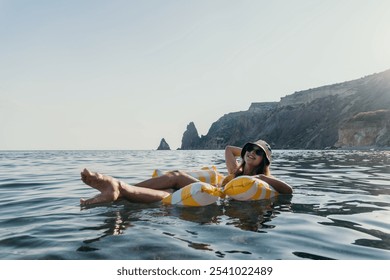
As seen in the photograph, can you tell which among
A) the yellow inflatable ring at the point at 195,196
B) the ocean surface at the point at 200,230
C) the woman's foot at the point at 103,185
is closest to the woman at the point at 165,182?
the woman's foot at the point at 103,185

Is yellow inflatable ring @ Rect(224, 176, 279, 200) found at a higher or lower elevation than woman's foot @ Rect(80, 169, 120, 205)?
lower

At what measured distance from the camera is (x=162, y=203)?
6195mm

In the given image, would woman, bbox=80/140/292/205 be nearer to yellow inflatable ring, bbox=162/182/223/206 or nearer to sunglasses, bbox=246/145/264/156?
sunglasses, bbox=246/145/264/156

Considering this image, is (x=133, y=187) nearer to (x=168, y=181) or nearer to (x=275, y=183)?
(x=168, y=181)

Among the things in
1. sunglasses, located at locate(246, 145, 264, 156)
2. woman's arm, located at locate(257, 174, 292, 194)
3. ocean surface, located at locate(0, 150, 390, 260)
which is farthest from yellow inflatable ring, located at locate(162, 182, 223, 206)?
sunglasses, located at locate(246, 145, 264, 156)

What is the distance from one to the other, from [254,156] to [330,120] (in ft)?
375

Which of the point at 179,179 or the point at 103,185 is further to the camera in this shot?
the point at 179,179

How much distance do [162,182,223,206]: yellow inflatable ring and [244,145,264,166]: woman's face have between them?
173cm

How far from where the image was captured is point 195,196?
5.89m

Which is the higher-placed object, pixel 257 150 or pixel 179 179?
pixel 257 150

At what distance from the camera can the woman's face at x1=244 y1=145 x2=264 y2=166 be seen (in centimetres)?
752

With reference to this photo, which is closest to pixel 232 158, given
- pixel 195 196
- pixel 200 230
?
pixel 195 196

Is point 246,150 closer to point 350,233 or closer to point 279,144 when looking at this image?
point 350,233
